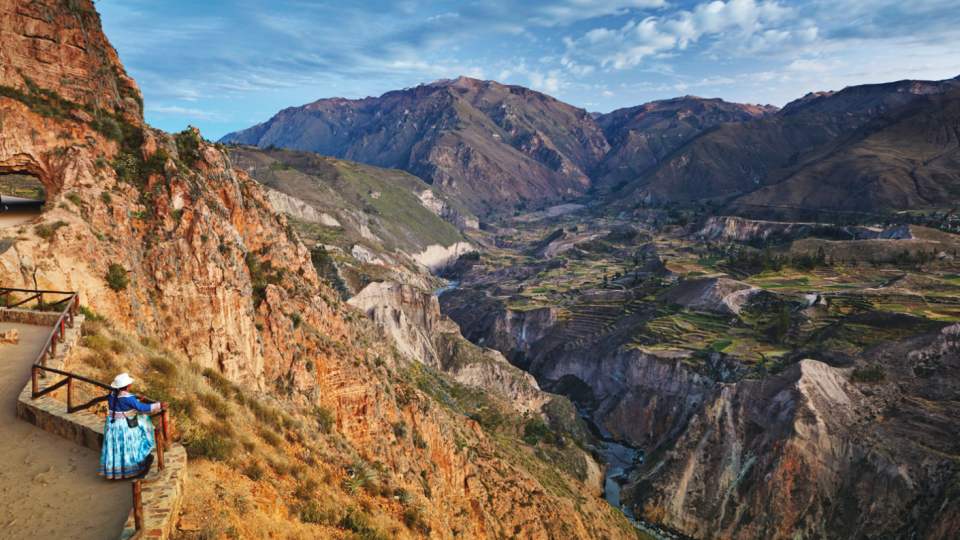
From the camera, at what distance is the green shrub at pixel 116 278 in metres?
17.9

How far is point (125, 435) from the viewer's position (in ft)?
29.6

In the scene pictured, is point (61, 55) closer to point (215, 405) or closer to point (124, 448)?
point (215, 405)

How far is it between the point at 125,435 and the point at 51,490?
70.6 inches

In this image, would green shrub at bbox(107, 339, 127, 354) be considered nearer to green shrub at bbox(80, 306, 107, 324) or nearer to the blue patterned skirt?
green shrub at bbox(80, 306, 107, 324)

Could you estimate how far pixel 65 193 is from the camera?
18.7 meters

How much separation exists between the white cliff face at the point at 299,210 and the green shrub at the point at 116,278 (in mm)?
106905

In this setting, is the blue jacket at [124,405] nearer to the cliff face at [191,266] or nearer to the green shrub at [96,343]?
the cliff face at [191,266]

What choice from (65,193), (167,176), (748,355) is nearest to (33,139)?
(65,193)

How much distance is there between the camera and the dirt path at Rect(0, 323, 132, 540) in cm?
842

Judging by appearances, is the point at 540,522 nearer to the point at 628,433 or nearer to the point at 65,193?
the point at 65,193

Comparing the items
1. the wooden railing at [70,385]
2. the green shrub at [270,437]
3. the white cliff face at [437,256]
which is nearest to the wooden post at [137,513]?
the wooden railing at [70,385]

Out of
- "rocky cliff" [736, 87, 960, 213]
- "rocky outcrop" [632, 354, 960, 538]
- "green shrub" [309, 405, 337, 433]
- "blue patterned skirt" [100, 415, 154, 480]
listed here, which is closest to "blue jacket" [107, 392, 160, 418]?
"blue patterned skirt" [100, 415, 154, 480]

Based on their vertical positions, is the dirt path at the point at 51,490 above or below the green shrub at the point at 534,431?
above

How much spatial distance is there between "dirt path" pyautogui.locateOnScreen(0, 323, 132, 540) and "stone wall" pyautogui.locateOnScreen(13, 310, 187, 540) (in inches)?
9.0
